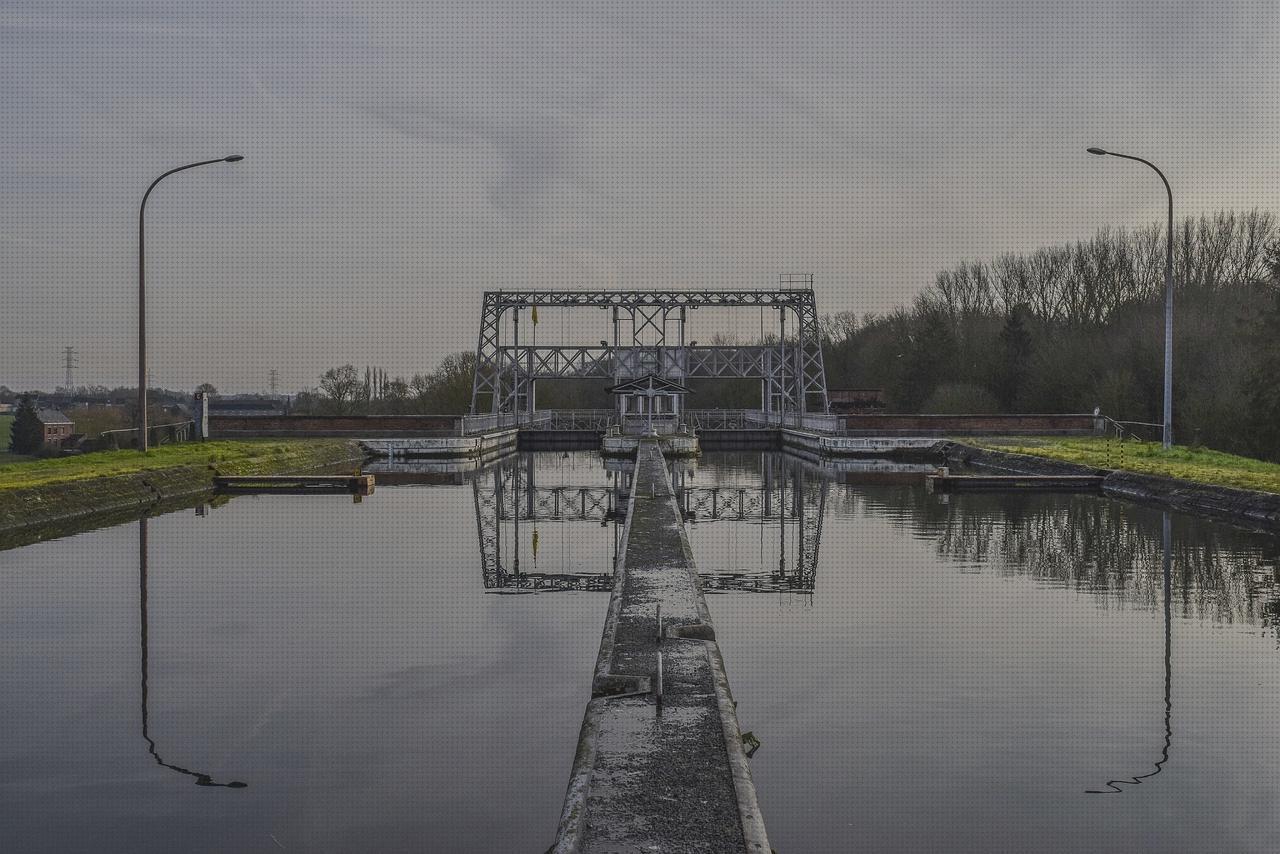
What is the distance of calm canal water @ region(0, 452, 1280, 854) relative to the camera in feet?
16.5

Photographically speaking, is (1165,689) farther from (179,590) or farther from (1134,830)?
(179,590)

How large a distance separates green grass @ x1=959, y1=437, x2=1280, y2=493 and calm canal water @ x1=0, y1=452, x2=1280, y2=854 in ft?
17.7

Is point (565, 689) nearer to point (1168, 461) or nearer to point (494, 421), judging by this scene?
point (1168, 461)

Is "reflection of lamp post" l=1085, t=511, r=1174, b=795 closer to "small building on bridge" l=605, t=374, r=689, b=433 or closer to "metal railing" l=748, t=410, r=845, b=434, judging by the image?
"metal railing" l=748, t=410, r=845, b=434

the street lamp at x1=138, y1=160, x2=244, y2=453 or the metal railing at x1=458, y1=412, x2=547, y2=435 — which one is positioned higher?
the street lamp at x1=138, y1=160, x2=244, y2=453

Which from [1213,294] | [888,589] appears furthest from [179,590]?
[1213,294]

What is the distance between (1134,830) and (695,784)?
7.04 ft

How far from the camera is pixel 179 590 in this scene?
10.8 m

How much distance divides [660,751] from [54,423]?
81.4 meters

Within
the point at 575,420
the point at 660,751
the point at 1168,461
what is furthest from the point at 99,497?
the point at 575,420

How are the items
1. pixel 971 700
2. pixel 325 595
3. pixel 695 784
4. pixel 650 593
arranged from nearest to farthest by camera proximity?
pixel 695 784 → pixel 971 700 → pixel 650 593 → pixel 325 595

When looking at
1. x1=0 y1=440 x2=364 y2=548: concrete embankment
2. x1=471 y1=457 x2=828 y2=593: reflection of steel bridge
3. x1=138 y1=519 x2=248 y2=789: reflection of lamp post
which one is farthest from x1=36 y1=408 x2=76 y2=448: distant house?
x1=138 y1=519 x2=248 y2=789: reflection of lamp post

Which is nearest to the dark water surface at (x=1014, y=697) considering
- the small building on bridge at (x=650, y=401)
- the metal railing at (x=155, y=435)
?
the metal railing at (x=155, y=435)

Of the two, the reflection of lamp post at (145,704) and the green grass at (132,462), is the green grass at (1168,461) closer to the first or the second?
the reflection of lamp post at (145,704)
